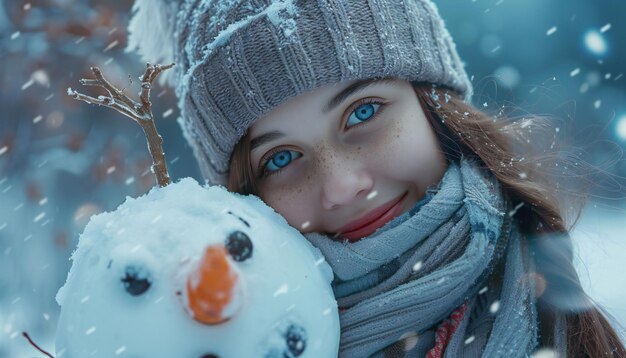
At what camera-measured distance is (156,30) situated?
1714mm

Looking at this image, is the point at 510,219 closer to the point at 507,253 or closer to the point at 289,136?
the point at 507,253

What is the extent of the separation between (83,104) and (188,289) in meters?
3.35

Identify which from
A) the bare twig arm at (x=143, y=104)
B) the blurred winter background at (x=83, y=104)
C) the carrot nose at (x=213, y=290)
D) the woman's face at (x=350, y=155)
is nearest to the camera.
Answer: the carrot nose at (x=213, y=290)

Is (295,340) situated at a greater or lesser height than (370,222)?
greater

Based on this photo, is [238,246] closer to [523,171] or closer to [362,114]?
[362,114]

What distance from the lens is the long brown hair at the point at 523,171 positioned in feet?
3.99

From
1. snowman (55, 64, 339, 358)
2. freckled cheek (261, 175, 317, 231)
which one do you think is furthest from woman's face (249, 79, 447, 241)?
snowman (55, 64, 339, 358)

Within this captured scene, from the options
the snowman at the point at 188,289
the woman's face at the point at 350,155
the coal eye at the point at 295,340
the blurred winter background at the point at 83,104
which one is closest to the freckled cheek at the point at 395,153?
the woman's face at the point at 350,155

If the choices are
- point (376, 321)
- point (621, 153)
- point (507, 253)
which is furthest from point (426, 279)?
point (621, 153)

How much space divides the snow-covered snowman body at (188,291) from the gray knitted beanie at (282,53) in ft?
1.20

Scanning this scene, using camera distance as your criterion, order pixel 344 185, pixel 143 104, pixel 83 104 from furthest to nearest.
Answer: pixel 83 104 < pixel 344 185 < pixel 143 104

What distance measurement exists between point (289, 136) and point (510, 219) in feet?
1.59

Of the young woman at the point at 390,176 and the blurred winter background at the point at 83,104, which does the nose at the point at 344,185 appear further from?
the blurred winter background at the point at 83,104

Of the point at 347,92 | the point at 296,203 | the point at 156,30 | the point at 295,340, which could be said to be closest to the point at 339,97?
the point at 347,92
